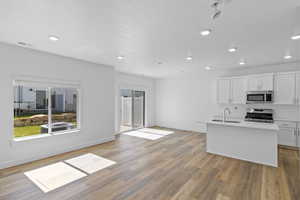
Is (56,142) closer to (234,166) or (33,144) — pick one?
(33,144)

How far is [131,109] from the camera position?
7316 millimetres

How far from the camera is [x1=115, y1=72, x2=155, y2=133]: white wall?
609 centimetres

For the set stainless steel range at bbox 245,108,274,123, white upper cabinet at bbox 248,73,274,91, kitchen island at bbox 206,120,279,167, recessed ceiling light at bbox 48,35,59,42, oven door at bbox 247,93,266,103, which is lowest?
kitchen island at bbox 206,120,279,167

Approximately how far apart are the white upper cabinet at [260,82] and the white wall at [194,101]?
0.54 metres

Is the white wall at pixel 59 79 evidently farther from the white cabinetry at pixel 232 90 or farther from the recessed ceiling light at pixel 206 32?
the white cabinetry at pixel 232 90

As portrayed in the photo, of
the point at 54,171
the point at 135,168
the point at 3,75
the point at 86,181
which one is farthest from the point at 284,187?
the point at 3,75

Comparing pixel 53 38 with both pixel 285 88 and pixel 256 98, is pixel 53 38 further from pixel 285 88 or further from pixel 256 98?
pixel 285 88

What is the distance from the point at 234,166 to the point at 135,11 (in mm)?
3654

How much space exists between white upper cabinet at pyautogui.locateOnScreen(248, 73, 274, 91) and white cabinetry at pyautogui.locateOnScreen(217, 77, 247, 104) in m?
0.20

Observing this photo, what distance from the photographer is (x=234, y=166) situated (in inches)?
129

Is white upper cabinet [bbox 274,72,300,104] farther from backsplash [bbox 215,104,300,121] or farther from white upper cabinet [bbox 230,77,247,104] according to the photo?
white upper cabinet [bbox 230,77,247,104]

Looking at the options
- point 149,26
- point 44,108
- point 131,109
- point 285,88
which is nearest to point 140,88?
point 131,109

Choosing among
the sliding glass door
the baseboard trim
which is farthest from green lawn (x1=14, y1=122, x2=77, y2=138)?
the sliding glass door

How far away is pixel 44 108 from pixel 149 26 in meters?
3.53
